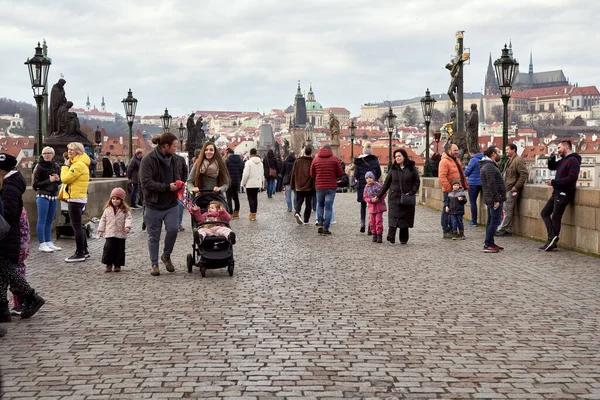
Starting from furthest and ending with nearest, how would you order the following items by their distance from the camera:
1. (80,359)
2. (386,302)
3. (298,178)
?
(298,178), (386,302), (80,359)

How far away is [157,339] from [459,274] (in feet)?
15.4

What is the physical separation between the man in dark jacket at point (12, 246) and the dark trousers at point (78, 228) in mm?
4149

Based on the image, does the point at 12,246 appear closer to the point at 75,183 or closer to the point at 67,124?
the point at 75,183

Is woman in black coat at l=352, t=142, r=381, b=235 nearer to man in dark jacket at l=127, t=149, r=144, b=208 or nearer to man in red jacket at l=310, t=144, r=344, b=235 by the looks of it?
man in red jacket at l=310, t=144, r=344, b=235

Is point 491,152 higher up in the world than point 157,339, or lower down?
higher up

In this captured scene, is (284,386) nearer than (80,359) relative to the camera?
Yes

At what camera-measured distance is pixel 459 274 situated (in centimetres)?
1007

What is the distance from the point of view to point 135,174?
20.8 metres

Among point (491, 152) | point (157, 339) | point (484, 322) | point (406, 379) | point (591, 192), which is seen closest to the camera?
point (406, 379)

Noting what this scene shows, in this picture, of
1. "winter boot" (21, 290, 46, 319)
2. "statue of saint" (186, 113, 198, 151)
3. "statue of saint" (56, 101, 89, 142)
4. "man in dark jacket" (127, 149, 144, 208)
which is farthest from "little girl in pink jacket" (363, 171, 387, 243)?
"statue of saint" (186, 113, 198, 151)

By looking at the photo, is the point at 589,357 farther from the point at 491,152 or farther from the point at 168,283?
the point at 491,152

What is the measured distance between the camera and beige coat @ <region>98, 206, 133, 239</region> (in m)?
10.4

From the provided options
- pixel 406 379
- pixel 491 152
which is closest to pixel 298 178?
pixel 491 152

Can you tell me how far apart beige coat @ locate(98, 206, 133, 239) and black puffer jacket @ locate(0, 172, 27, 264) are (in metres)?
3.04
